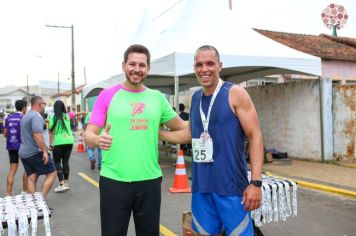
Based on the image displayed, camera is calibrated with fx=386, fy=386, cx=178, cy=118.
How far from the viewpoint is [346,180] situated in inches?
323

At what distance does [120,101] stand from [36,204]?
1.65 meters

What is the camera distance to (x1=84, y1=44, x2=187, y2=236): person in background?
2.75m

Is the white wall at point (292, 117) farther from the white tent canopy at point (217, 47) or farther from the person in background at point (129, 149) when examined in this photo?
the person in background at point (129, 149)

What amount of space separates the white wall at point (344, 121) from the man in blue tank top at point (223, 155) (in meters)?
8.80

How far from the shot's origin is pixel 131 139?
276 centimetres

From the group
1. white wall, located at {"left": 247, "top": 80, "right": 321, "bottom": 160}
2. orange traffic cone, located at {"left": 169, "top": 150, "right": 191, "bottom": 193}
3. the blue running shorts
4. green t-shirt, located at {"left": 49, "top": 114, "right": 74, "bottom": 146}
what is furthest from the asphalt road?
white wall, located at {"left": 247, "top": 80, "right": 321, "bottom": 160}

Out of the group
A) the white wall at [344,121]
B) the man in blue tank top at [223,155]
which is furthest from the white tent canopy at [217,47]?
the man in blue tank top at [223,155]

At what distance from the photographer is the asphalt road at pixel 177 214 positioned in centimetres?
509

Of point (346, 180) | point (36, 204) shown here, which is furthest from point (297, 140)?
point (36, 204)

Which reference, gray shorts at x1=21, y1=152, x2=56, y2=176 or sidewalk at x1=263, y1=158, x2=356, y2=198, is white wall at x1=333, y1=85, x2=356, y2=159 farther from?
gray shorts at x1=21, y1=152, x2=56, y2=176

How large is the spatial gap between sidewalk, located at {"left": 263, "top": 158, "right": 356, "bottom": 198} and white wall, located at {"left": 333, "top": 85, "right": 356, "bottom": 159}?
1.28 feet

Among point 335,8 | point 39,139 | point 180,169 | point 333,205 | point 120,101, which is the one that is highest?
point 335,8

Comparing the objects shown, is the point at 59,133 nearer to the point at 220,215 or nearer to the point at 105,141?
the point at 105,141

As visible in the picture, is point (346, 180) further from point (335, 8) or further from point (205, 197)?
point (335, 8)
